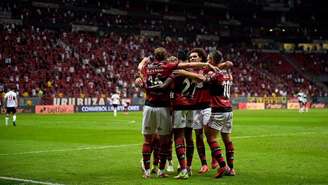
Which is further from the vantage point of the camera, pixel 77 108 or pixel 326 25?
pixel 326 25

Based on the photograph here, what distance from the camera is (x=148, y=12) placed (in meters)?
76.2

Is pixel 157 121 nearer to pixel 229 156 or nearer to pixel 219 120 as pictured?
pixel 219 120

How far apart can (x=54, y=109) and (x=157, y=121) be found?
39605 millimetres

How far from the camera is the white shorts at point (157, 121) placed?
11734 millimetres

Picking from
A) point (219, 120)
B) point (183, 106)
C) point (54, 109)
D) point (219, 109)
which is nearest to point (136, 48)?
point (54, 109)

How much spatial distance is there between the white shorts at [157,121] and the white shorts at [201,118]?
0.63 metres

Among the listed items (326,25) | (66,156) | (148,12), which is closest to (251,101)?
(148,12)

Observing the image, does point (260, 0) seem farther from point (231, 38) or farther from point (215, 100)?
point (215, 100)

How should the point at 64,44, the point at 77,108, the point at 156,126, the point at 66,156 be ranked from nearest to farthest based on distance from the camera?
1. the point at 156,126
2. the point at 66,156
3. the point at 77,108
4. the point at 64,44

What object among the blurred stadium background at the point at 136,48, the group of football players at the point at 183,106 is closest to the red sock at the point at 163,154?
the group of football players at the point at 183,106

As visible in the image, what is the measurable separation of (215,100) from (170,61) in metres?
1.50

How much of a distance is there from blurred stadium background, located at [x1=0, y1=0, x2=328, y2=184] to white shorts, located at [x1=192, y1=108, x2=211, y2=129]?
8.31 metres

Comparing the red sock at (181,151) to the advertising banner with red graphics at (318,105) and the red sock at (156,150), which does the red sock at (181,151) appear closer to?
the red sock at (156,150)

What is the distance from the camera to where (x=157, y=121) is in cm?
1177
